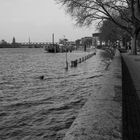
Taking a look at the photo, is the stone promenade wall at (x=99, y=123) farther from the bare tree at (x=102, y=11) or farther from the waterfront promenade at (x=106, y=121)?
the bare tree at (x=102, y=11)

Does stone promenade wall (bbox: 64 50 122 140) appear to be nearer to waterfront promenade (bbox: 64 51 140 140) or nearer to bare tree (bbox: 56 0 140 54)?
waterfront promenade (bbox: 64 51 140 140)

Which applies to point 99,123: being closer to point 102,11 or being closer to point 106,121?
point 106,121

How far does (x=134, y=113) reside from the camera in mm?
5938

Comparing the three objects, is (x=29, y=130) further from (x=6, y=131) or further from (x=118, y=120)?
(x=118, y=120)

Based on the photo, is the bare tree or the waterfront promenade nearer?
the waterfront promenade

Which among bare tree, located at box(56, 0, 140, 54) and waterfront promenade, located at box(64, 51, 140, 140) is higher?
bare tree, located at box(56, 0, 140, 54)

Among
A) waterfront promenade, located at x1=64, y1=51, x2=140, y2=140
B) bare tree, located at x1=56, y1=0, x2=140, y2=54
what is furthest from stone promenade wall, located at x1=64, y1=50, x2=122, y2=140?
bare tree, located at x1=56, y1=0, x2=140, y2=54

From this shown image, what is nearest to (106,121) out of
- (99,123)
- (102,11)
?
(99,123)

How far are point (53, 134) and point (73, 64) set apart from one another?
105 feet

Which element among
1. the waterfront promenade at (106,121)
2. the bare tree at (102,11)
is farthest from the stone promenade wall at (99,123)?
the bare tree at (102,11)

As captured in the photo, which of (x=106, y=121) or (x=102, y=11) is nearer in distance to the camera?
(x=106, y=121)

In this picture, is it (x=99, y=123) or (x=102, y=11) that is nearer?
(x=99, y=123)

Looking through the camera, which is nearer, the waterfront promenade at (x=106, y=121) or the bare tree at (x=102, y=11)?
the waterfront promenade at (x=106, y=121)

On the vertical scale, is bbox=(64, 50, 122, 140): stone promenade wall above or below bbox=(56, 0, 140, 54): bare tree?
below
